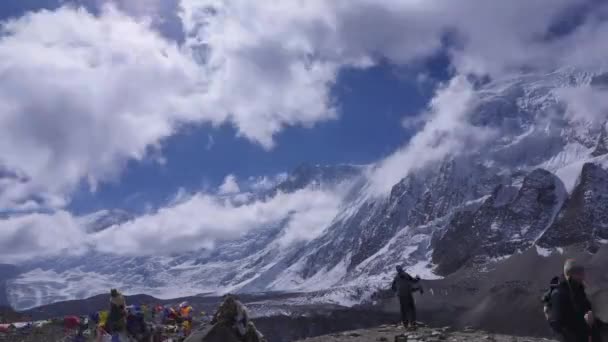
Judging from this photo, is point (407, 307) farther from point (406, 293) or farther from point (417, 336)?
point (417, 336)

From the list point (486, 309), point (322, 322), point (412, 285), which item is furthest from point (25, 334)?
point (486, 309)

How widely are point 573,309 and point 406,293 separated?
13673mm

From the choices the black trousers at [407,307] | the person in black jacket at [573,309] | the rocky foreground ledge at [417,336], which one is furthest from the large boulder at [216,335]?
the person in black jacket at [573,309]

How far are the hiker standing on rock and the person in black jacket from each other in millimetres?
13310

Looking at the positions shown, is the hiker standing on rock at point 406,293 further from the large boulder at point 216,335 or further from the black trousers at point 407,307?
the large boulder at point 216,335

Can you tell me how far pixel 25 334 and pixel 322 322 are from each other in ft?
499

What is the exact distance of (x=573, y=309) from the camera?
33.7 ft

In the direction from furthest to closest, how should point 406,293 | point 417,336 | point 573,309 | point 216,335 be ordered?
point 406,293 → point 417,336 → point 216,335 → point 573,309

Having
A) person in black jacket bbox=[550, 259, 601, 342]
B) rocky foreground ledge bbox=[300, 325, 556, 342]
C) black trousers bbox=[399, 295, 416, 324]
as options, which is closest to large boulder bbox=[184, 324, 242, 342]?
rocky foreground ledge bbox=[300, 325, 556, 342]

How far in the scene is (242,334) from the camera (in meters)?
16.9

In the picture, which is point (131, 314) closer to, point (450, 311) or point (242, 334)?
point (242, 334)

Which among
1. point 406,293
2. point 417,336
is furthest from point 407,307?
point 417,336

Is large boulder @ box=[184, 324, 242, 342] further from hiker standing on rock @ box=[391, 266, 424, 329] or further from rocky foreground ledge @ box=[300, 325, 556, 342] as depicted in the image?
hiker standing on rock @ box=[391, 266, 424, 329]

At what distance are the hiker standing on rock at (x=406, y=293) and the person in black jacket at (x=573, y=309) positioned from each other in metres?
13.3
